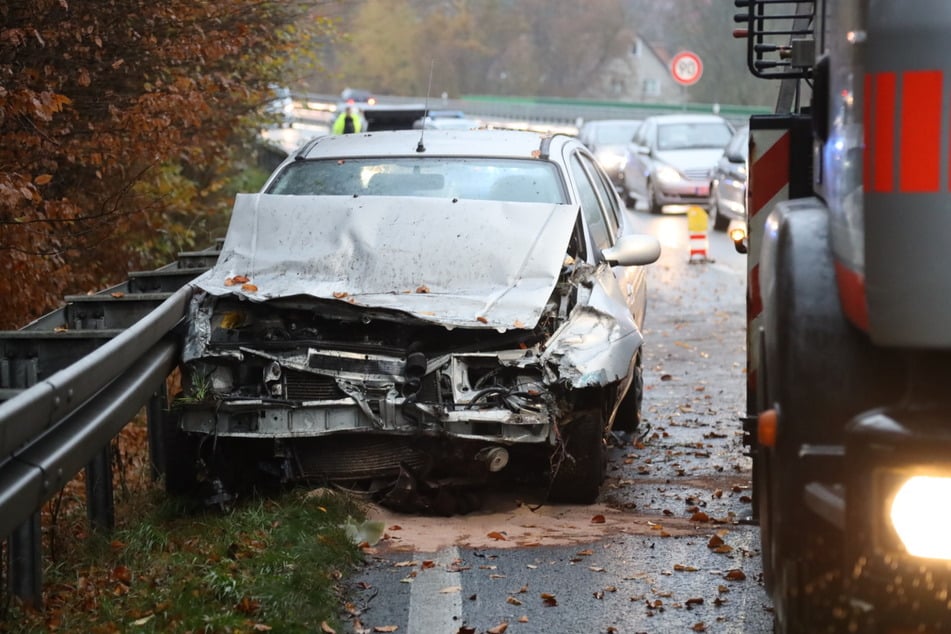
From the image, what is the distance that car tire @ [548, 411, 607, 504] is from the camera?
6.74 metres

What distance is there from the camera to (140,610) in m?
5.13

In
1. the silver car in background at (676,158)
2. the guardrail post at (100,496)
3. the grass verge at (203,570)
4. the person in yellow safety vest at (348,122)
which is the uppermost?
the person in yellow safety vest at (348,122)

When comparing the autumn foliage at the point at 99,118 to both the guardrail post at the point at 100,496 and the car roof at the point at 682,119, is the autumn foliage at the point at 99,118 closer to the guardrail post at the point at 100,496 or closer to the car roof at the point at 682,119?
the guardrail post at the point at 100,496

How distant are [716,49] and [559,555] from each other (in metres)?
66.5

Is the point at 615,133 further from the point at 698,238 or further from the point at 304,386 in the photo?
the point at 304,386

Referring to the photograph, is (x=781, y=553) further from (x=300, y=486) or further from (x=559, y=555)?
(x=300, y=486)

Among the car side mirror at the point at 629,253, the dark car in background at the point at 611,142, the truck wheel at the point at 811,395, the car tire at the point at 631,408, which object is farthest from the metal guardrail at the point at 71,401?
the dark car in background at the point at 611,142

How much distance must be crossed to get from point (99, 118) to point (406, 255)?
14.6 feet

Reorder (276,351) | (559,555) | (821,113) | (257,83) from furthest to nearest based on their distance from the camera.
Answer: (257,83) → (276,351) → (559,555) → (821,113)

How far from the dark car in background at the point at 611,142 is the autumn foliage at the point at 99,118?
1690cm

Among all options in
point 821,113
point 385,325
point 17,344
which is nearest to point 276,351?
point 385,325

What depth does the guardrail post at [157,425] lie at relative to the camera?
7066 mm

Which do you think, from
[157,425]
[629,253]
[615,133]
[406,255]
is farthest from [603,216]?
[615,133]

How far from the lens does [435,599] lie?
546cm
